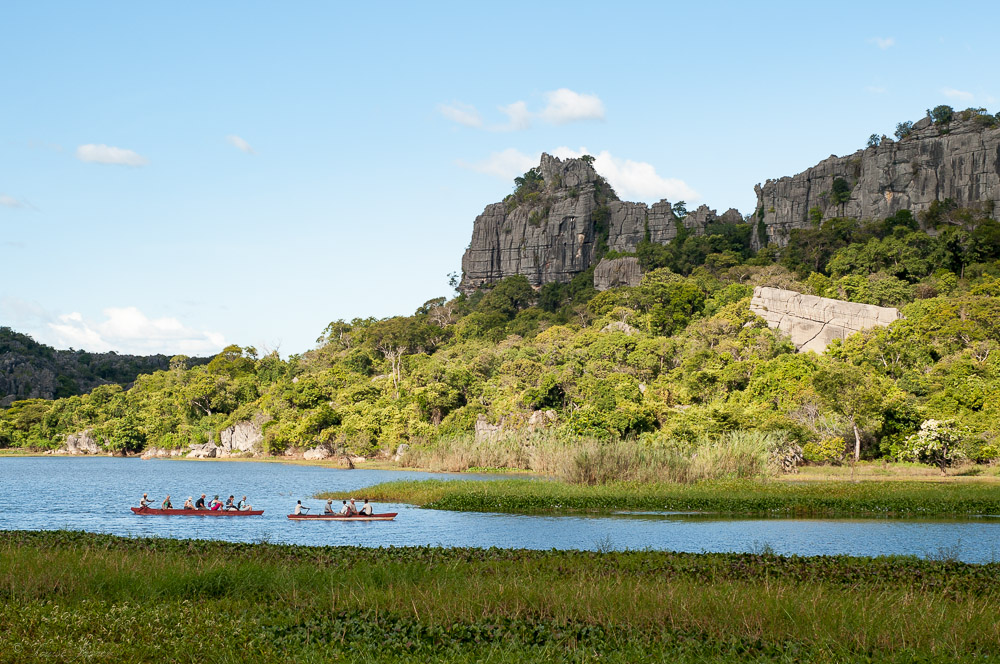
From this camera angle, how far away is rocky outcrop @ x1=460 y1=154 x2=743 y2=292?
116875 mm

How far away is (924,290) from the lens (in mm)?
70625

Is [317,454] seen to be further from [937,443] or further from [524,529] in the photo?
[524,529]

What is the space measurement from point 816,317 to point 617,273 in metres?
42.5

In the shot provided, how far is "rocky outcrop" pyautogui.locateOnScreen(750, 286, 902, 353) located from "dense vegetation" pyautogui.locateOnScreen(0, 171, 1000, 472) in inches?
72.2

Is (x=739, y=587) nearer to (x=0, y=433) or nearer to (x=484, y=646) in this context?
(x=484, y=646)

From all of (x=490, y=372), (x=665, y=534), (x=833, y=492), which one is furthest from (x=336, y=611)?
(x=490, y=372)

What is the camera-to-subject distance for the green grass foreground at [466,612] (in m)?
9.45

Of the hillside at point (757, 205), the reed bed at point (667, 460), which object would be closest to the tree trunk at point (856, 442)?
the reed bed at point (667, 460)

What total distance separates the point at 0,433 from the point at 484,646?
10619 centimetres

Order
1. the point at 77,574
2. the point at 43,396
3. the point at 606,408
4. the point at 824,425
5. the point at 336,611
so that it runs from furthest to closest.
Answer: the point at 43,396
the point at 606,408
the point at 824,425
the point at 77,574
the point at 336,611

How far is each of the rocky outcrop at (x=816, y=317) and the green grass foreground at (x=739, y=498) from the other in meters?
31.3

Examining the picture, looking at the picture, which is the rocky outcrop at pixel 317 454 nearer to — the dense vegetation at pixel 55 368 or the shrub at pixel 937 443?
the shrub at pixel 937 443

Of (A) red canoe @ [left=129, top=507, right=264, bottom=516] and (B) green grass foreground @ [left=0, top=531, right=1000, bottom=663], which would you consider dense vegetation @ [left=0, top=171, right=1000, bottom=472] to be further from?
(B) green grass foreground @ [left=0, top=531, right=1000, bottom=663]

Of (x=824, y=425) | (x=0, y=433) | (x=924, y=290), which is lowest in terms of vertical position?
(x=0, y=433)
